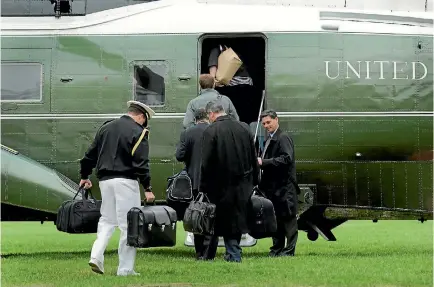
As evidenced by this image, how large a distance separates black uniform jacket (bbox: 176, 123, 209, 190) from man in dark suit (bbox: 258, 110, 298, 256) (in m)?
0.87

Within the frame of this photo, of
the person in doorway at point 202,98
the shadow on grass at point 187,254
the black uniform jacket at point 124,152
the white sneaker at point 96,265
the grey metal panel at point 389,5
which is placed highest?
the grey metal panel at point 389,5

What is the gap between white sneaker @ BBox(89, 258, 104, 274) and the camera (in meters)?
10.1

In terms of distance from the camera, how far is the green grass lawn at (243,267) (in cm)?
960

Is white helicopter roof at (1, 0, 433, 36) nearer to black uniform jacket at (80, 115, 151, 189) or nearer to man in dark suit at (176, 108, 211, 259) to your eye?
man in dark suit at (176, 108, 211, 259)

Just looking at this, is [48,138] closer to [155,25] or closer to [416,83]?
[155,25]

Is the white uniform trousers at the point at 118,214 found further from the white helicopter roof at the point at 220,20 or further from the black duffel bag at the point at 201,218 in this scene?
the white helicopter roof at the point at 220,20

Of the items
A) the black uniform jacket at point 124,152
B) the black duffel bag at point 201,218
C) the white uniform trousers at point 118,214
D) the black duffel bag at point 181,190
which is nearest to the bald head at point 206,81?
the black duffel bag at point 181,190

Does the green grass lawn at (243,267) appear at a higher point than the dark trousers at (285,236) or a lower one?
lower

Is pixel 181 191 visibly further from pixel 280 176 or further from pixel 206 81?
pixel 206 81

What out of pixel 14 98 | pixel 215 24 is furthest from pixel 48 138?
pixel 215 24

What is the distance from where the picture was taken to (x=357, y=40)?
43.3 feet

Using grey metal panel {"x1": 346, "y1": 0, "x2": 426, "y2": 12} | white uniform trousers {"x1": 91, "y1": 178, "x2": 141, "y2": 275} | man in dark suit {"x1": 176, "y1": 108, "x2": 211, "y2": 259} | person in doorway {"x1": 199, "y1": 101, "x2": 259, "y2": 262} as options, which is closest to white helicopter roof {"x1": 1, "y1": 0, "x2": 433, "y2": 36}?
grey metal panel {"x1": 346, "y1": 0, "x2": 426, "y2": 12}

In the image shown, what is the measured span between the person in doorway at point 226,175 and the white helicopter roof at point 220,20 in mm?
2562

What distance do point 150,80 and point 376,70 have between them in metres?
3.18
